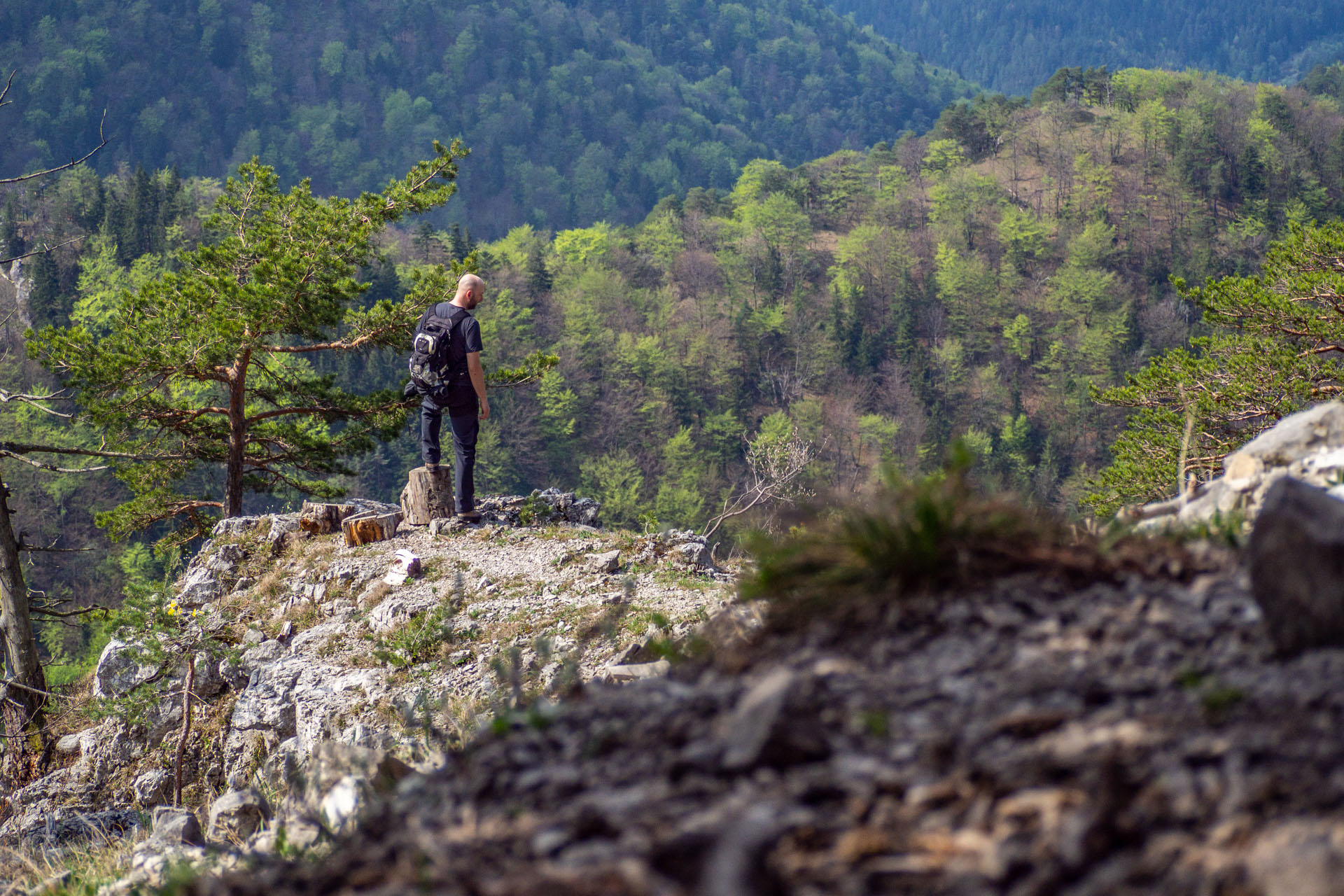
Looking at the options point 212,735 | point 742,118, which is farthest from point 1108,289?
point 742,118

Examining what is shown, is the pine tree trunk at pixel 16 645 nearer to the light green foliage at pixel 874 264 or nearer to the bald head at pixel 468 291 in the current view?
the bald head at pixel 468 291

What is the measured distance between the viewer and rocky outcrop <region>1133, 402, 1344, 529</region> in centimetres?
396

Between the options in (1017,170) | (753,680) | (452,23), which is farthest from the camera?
(452,23)

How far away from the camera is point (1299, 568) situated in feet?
7.60

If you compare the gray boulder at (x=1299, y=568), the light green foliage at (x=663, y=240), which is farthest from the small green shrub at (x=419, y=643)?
the light green foliage at (x=663, y=240)

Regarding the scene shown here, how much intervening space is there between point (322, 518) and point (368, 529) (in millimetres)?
887

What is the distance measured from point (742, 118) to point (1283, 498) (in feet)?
572

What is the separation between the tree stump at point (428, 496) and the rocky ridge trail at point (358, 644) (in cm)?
14

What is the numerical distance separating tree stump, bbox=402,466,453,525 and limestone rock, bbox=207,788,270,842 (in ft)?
13.5

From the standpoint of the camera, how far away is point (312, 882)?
2256mm

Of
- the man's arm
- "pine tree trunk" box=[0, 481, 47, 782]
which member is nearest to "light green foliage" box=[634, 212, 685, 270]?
"pine tree trunk" box=[0, 481, 47, 782]

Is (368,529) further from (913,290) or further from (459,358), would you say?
(913,290)

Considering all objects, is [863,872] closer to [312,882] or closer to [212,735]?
[312,882]

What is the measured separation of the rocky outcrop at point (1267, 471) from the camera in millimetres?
3959
